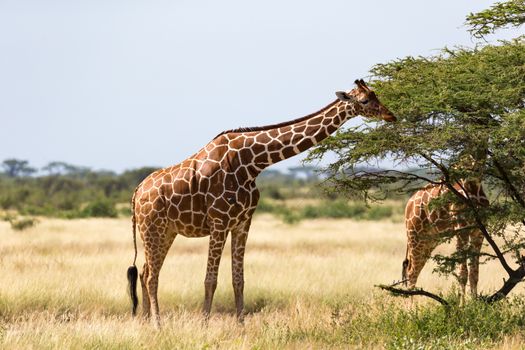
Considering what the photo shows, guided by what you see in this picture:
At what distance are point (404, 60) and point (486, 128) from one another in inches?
80.1

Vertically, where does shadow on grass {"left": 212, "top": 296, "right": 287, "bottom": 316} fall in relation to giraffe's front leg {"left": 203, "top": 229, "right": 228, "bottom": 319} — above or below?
below

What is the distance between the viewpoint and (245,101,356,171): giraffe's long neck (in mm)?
10914

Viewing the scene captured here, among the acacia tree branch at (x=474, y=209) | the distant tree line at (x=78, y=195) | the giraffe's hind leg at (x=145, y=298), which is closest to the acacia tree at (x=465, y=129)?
the acacia tree branch at (x=474, y=209)

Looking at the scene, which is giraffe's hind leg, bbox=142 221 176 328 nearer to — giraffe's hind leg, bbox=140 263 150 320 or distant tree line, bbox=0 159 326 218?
giraffe's hind leg, bbox=140 263 150 320

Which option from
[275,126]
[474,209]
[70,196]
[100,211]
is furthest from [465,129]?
[70,196]

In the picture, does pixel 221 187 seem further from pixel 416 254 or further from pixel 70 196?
pixel 70 196

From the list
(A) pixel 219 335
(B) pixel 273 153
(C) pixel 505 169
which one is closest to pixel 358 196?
(B) pixel 273 153

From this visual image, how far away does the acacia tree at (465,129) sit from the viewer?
9797mm

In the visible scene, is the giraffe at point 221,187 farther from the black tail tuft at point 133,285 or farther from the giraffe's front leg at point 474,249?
the giraffe's front leg at point 474,249

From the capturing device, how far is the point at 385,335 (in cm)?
982

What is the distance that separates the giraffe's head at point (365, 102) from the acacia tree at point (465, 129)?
19 cm

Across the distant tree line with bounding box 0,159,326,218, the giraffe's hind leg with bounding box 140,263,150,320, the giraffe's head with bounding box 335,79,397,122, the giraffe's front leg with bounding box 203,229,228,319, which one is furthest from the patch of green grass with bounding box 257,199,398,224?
the giraffe's head with bounding box 335,79,397,122

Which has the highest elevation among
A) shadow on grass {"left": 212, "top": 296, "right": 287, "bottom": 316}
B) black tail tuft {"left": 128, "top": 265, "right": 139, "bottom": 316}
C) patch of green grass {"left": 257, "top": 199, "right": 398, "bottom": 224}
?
black tail tuft {"left": 128, "top": 265, "right": 139, "bottom": 316}

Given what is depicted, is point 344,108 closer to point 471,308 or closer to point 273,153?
point 273,153
